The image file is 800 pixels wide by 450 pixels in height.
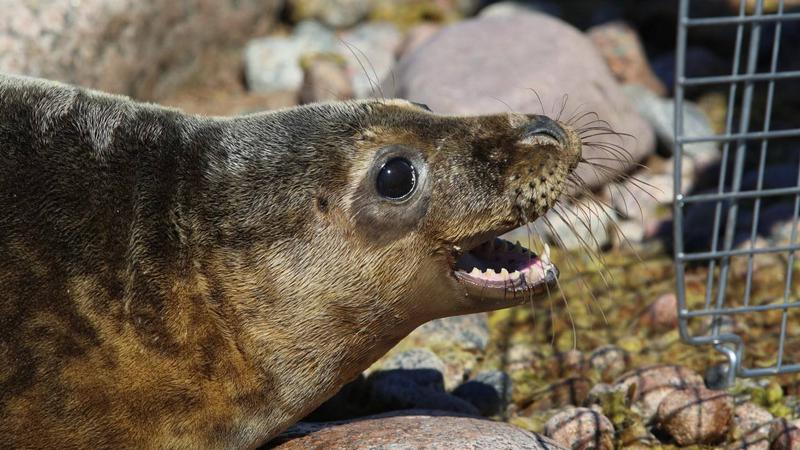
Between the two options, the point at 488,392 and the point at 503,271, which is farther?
the point at 488,392

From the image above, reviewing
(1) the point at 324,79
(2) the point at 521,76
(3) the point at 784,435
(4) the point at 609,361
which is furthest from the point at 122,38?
(3) the point at 784,435

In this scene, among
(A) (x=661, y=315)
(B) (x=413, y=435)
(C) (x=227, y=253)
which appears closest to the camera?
(C) (x=227, y=253)

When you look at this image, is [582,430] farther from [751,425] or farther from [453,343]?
[453,343]

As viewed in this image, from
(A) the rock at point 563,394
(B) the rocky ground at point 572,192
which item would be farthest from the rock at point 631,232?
(A) the rock at point 563,394

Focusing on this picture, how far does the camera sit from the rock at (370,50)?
10.4 m

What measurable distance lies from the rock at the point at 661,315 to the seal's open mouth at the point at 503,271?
7.55 feet

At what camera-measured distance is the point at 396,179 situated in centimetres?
404

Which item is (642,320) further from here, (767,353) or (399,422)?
(399,422)

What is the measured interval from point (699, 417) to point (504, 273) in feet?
4.60

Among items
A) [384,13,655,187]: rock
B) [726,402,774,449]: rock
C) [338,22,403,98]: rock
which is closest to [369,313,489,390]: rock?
[726,402,774,449]: rock

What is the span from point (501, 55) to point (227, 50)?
359 centimetres

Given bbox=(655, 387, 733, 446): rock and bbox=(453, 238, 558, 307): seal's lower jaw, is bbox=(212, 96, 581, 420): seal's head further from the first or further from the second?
bbox=(655, 387, 733, 446): rock

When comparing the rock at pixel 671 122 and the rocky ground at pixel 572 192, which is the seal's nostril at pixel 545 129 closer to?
the rocky ground at pixel 572 192

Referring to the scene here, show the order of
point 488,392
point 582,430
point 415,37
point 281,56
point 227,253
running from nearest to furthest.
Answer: point 227,253, point 582,430, point 488,392, point 415,37, point 281,56
